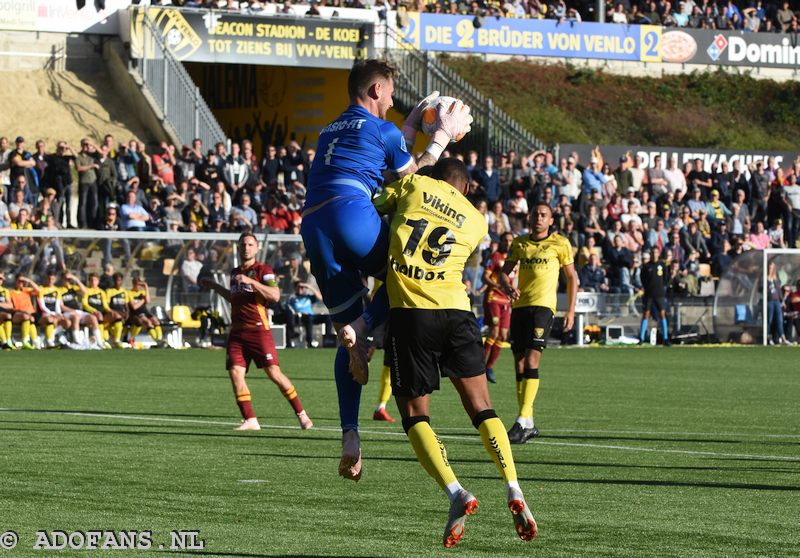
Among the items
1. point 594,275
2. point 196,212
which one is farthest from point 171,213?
point 594,275

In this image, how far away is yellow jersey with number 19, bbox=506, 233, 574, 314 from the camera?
1398 cm

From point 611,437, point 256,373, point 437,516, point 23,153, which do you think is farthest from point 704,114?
point 437,516

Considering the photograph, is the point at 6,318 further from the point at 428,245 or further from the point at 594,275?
the point at 428,245

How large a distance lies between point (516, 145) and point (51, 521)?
113ft

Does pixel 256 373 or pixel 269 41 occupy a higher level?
pixel 269 41

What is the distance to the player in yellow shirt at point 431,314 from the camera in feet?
25.0

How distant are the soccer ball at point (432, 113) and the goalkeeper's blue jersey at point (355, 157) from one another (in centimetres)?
24

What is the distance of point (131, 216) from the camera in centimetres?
3038

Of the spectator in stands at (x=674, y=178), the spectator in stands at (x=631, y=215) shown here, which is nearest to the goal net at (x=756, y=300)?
the spectator in stands at (x=631, y=215)

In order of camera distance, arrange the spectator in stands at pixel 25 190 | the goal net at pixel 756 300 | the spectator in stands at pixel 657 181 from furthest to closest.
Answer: the spectator in stands at pixel 657 181
the goal net at pixel 756 300
the spectator in stands at pixel 25 190

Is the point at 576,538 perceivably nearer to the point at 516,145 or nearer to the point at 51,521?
the point at 51,521

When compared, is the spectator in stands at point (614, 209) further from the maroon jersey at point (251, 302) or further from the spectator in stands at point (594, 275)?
the maroon jersey at point (251, 302)

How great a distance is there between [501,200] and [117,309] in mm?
10554

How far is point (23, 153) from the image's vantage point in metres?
30.1
